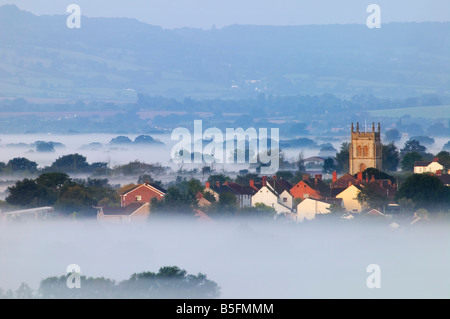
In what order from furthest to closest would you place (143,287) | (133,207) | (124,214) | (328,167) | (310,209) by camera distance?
(328,167) → (310,209) → (133,207) → (124,214) → (143,287)

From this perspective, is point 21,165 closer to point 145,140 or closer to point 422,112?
point 145,140

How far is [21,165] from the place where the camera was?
111500mm

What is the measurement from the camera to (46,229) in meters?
63.2

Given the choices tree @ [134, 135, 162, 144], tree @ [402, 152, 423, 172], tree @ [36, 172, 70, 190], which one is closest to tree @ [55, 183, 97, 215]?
tree @ [36, 172, 70, 190]

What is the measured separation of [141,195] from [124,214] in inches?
188

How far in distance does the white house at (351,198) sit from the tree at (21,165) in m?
37.9

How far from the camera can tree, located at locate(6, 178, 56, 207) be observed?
72.6 metres

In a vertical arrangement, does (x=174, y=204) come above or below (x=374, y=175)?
below

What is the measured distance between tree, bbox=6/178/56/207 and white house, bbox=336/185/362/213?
1480 centimetres

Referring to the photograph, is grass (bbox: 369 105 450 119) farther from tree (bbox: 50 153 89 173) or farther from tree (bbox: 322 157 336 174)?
tree (bbox: 322 157 336 174)

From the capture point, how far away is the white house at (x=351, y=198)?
7121cm

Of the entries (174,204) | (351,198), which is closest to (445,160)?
(351,198)
